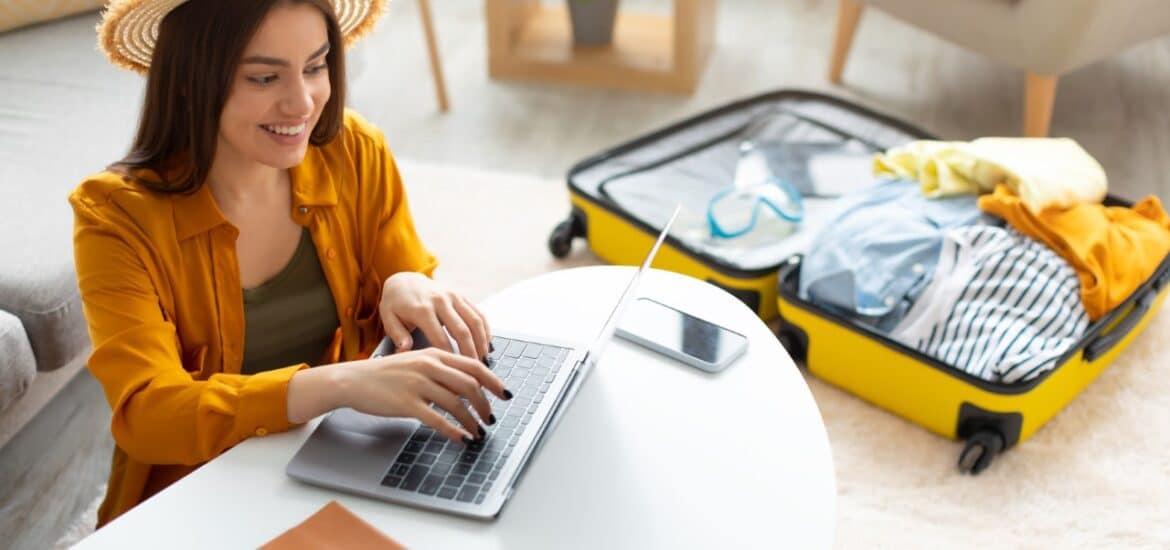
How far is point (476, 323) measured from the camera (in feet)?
4.24

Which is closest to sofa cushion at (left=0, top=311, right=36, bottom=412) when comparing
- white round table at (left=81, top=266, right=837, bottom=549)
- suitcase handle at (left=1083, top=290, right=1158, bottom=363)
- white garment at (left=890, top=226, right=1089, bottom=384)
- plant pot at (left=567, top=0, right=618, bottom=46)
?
white round table at (left=81, top=266, right=837, bottom=549)

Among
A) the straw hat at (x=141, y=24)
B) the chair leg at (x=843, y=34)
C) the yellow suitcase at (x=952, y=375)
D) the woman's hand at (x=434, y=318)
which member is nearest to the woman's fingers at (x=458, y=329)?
the woman's hand at (x=434, y=318)

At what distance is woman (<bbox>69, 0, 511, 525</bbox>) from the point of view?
1182mm

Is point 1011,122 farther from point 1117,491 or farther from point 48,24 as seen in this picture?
point 48,24

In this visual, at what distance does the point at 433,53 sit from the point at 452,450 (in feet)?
6.38

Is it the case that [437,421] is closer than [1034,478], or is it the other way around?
[437,421]

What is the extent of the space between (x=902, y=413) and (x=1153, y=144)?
124cm

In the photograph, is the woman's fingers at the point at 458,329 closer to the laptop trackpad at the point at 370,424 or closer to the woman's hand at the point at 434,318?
the woman's hand at the point at 434,318

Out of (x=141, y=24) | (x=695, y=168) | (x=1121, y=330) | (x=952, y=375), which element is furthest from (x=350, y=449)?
(x=695, y=168)

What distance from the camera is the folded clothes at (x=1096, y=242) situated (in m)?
1.95

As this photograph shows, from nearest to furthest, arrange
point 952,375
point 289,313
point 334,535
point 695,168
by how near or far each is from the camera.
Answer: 1. point 334,535
2. point 289,313
3. point 952,375
4. point 695,168

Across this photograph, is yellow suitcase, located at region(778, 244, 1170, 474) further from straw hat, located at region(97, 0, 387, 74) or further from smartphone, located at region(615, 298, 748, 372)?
straw hat, located at region(97, 0, 387, 74)

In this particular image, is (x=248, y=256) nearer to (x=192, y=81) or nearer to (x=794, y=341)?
(x=192, y=81)

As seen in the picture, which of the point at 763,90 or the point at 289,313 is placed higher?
the point at 289,313
